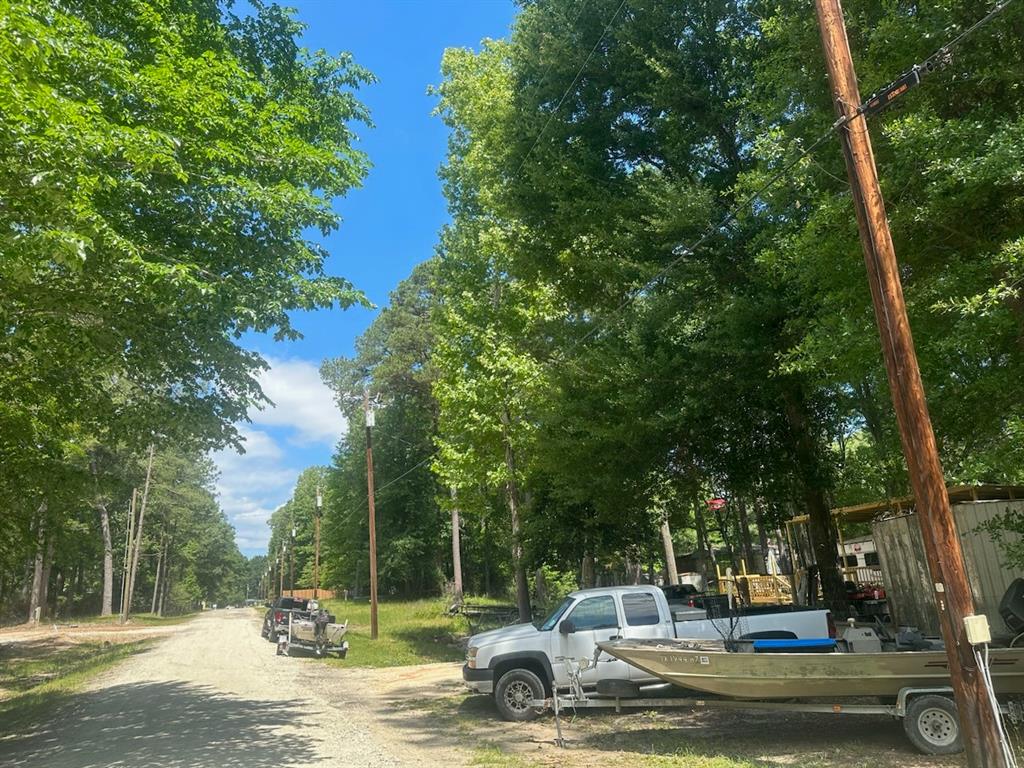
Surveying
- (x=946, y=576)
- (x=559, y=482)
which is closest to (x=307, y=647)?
(x=559, y=482)

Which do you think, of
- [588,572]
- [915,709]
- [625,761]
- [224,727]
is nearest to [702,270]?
[915,709]

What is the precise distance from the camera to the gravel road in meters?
8.71

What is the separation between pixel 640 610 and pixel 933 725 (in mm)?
4247

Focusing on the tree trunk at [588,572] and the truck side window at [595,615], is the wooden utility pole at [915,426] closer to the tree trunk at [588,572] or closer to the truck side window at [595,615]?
the truck side window at [595,615]

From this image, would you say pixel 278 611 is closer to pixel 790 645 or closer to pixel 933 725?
pixel 790 645

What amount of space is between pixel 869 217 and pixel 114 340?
365 inches

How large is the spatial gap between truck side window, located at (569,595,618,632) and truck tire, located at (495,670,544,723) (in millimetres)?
1089

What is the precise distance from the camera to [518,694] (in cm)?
1084

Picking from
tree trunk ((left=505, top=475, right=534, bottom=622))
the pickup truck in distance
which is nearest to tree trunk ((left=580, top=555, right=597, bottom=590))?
tree trunk ((left=505, top=475, right=534, bottom=622))

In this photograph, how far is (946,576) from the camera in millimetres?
5953

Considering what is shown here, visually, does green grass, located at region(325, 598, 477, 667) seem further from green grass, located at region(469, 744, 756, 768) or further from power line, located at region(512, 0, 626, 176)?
power line, located at region(512, 0, 626, 176)

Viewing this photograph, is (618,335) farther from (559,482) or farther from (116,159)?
(116,159)

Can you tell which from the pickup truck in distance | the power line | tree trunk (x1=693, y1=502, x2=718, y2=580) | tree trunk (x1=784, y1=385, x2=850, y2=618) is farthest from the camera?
the pickup truck in distance

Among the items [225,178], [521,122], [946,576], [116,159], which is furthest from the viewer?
[521,122]
